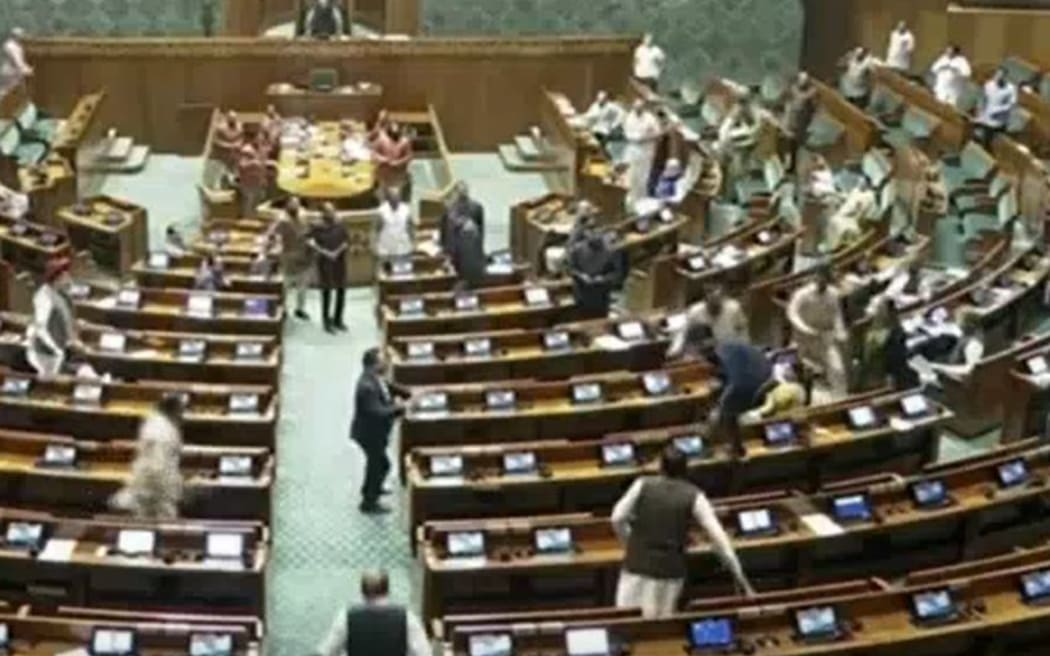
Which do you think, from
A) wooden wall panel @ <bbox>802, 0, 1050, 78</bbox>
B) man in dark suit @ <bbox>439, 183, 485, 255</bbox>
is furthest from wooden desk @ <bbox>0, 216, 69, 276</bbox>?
wooden wall panel @ <bbox>802, 0, 1050, 78</bbox>

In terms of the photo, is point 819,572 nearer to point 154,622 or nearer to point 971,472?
point 971,472

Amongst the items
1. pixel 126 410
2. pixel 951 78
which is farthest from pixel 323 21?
pixel 126 410

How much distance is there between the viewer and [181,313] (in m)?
13.9

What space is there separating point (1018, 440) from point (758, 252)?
11.3ft

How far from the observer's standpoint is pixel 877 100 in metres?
22.0

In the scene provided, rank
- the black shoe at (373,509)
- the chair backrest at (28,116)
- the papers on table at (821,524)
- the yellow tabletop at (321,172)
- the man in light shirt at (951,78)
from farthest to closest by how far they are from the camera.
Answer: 1. the man in light shirt at (951,78)
2. the chair backrest at (28,116)
3. the yellow tabletop at (321,172)
4. the black shoe at (373,509)
5. the papers on table at (821,524)

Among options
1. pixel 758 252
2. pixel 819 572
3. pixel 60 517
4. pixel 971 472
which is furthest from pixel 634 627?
pixel 758 252

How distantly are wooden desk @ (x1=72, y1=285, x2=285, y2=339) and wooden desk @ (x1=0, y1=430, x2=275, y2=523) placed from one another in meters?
2.84

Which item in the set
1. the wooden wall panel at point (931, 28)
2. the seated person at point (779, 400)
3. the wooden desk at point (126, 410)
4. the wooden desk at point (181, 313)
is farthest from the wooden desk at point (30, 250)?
the wooden wall panel at point (931, 28)

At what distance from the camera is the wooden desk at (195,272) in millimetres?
14945

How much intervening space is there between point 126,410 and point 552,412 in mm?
2705

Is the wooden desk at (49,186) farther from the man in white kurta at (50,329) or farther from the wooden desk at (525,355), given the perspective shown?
the wooden desk at (525,355)

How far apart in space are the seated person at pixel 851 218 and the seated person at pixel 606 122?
13.7 feet

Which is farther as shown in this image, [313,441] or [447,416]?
[313,441]
